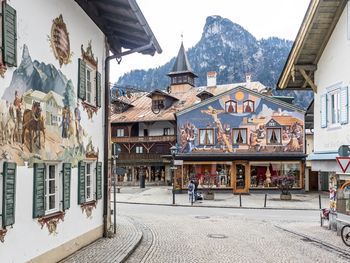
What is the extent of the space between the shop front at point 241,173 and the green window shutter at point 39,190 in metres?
29.4

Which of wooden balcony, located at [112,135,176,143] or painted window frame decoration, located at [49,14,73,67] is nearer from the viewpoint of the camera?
painted window frame decoration, located at [49,14,73,67]

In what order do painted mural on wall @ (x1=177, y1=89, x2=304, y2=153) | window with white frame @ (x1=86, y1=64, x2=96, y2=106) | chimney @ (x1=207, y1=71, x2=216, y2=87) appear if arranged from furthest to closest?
1. chimney @ (x1=207, y1=71, x2=216, y2=87)
2. painted mural on wall @ (x1=177, y1=89, x2=304, y2=153)
3. window with white frame @ (x1=86, y1=64, x2=96, y2=106)

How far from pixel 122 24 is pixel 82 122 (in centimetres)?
343

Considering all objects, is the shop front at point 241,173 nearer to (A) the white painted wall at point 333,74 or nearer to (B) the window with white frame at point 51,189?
(A) the white painted wall at point 333,74

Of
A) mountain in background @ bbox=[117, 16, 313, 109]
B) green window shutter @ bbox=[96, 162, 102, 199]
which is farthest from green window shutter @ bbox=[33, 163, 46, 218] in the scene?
mountain in background @ bbox=[117, 16, 313, 109]

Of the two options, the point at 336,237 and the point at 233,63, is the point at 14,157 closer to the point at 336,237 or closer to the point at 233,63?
the point at 336,237

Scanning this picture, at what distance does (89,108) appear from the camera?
13273 mm

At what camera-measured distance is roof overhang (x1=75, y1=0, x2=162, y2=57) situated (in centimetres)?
1188

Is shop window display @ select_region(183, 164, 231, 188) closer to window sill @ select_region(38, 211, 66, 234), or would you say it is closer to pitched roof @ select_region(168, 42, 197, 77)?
pitched roof @ select_region(168, 42, 197, 77)

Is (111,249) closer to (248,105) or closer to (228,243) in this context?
(228,243)

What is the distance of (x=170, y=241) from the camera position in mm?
15133

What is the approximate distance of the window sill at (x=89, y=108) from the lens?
42.2 ft

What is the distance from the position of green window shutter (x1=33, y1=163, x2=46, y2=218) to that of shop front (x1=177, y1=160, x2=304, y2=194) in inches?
1158

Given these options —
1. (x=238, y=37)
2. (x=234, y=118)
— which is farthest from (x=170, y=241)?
(x=238, y=37)
